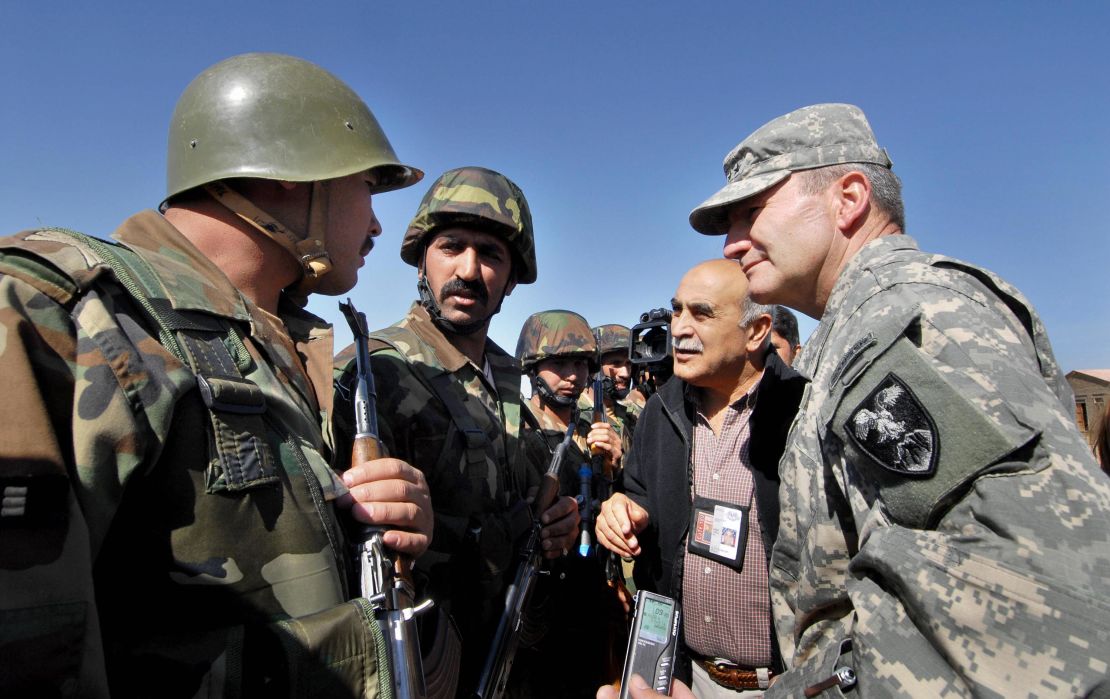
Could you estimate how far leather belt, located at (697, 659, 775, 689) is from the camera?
10.4 feet

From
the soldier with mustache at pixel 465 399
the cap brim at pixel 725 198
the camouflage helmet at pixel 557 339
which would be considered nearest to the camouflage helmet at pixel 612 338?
the camouflage helmet at pixel 557 339

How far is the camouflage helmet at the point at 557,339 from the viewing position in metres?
7.18

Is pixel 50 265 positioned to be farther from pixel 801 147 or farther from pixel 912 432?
pixel 801 147

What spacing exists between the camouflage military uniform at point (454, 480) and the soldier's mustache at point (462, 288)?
370 mm

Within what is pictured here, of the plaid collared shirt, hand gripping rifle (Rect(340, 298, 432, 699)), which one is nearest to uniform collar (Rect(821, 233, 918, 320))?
the plaid collared shirt

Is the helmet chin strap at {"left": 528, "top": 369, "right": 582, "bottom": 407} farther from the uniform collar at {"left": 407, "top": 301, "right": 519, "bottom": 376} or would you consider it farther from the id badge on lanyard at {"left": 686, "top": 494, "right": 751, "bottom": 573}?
the id badge on lanyard at {"left": 686, "top": 494, "right": 751, "bottom": 573}

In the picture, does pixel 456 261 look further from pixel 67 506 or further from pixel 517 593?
pixel 67 506

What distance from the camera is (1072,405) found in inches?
74.2

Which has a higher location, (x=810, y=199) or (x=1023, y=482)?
(x=810, y=199)

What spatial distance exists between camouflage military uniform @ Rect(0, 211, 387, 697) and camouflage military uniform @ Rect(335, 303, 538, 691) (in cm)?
131

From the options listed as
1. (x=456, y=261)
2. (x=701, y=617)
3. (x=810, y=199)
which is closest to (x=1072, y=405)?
(x=810, y=199)

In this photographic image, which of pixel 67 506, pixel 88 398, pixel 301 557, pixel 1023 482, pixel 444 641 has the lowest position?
pixel 444 641

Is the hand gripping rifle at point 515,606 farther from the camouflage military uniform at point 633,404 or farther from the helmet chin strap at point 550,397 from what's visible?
the camouflage military uniform at point 633,404

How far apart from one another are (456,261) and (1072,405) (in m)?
3.02
